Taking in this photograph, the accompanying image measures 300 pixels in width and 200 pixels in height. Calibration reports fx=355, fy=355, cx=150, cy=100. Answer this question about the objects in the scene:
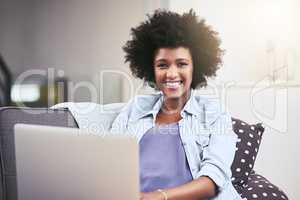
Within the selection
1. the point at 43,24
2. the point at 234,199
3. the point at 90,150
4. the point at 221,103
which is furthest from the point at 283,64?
the point at 43,24

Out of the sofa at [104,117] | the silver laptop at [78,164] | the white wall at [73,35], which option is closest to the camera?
the silver laptop at [78,164]

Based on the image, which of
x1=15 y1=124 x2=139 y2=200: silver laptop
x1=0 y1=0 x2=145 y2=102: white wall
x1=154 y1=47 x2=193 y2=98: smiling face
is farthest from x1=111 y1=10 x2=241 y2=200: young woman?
x1=15 y1=124 x2=139 y2=200: silver laptop

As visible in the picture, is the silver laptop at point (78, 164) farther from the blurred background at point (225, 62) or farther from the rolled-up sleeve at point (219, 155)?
the blurred background at point (225, 62)

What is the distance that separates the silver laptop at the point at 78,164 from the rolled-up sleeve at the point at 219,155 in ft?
1.30

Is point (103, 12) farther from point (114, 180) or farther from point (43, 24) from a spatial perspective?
point (114, 180)

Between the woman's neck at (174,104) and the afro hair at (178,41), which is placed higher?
the afro hair at (178,41)

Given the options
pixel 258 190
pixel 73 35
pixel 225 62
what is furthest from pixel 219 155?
pixel 73 35

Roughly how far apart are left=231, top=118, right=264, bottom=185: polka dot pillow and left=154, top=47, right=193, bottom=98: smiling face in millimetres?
219

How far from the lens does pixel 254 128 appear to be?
4.09 ft

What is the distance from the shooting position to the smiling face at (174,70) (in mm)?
1147

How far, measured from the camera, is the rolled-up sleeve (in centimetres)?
105

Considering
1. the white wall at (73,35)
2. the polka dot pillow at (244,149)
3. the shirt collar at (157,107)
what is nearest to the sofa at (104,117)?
the polka dot pillow at (244,149)

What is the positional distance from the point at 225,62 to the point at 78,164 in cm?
72

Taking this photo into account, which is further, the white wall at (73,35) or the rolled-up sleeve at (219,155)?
the white wall at (73,35)
